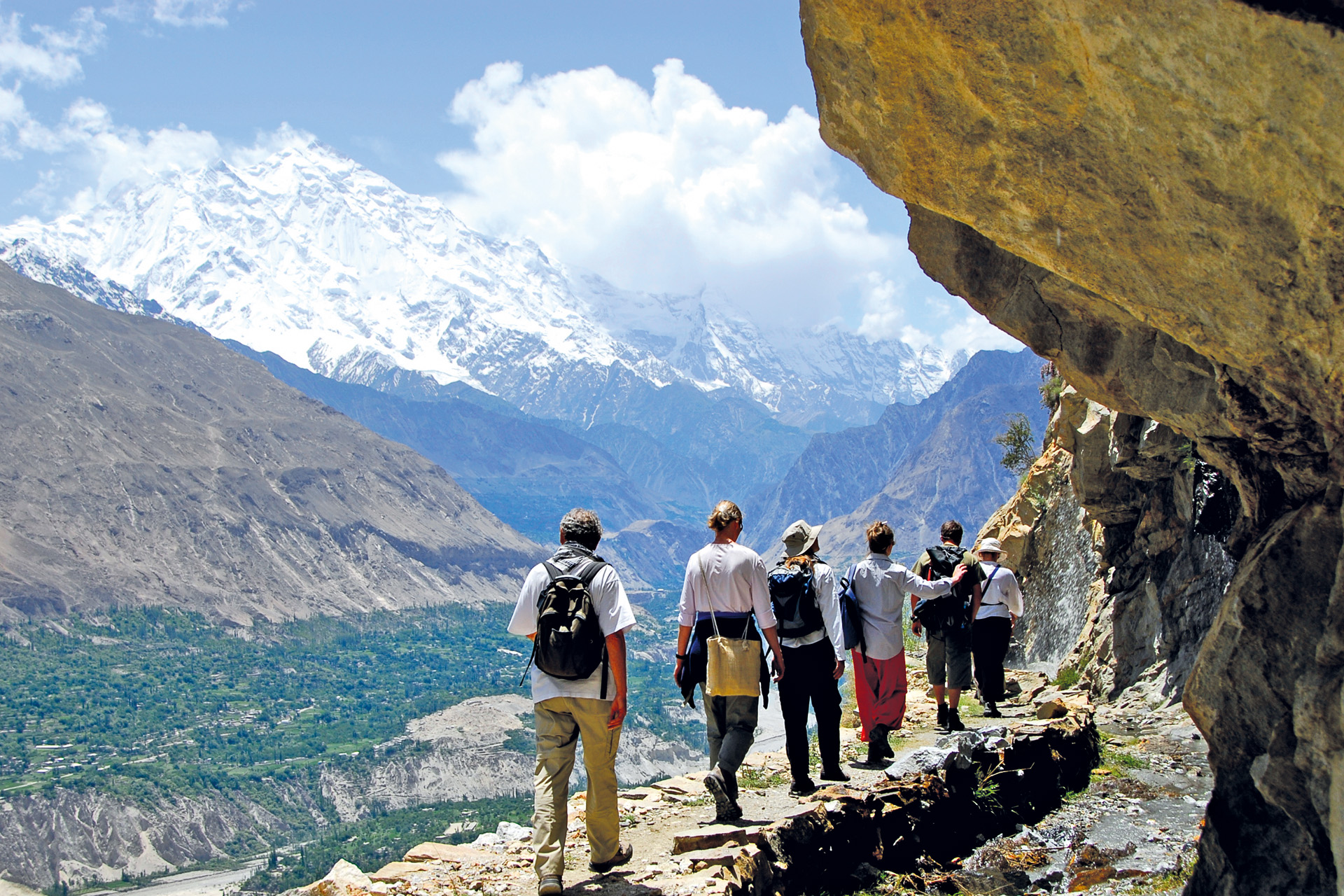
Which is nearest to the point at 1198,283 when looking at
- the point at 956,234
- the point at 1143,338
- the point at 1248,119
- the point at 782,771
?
the point at 1248,119

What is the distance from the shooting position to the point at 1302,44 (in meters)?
5.00

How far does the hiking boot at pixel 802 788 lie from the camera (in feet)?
28.4

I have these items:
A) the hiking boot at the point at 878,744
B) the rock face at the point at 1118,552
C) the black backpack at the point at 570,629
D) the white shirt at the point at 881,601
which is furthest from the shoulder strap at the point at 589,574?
the rock face at the point at 1118,552

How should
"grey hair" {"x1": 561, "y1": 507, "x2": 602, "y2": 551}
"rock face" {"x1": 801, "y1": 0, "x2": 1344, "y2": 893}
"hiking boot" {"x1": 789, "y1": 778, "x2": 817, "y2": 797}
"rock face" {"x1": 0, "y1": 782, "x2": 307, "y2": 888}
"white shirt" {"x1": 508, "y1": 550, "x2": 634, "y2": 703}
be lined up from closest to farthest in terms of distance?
"rock face" {"x1": 801, "y1": 0, "x2": 1344, "y2": 893}, "white shirt" {"x1": 508, "y1": 550, "x2": 634, "y2": 703}, "grey hair" {"x1": 561, "y1": 507, "x2": 602, "y2": 551}, "hiking boot" {"x1": 789, "y1": 778, "x2": 817, "y2": 797}, "rock face" {"x1": 0, "y1": 782, "x2": 307, "y2": 888}

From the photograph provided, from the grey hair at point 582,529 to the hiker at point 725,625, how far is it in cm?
87

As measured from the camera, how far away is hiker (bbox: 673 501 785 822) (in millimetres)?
7852

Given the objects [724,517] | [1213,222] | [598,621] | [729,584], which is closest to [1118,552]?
[724,517]

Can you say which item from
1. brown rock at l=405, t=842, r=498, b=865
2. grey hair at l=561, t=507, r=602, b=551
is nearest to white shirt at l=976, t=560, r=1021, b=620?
grey hair at l=561, t=507, r=602, b=551

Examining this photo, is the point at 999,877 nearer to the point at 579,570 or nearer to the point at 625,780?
the point at 579,570

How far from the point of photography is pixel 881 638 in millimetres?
9469

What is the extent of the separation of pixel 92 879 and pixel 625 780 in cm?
6695

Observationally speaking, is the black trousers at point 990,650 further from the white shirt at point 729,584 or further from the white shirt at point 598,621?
the white shirt at point 598,621

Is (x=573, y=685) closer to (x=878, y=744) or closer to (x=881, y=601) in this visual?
(x=881, y=601)

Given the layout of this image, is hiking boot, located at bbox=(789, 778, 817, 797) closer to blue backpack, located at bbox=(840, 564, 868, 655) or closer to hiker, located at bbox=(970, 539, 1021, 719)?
blue backpack, located at bbox=(840, 564, 868, 655)
